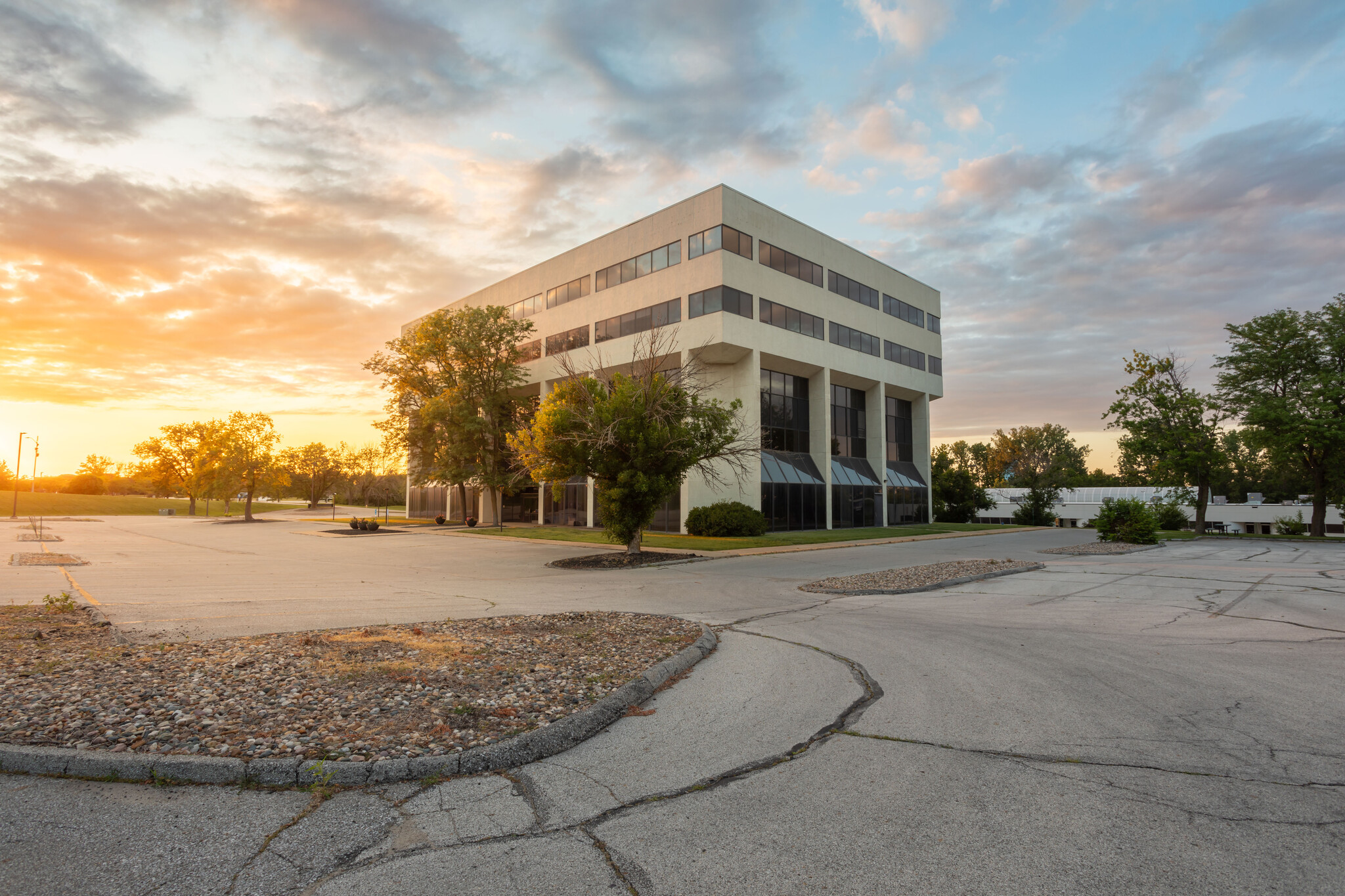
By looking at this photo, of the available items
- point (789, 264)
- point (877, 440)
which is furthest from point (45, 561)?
point (877, 440)

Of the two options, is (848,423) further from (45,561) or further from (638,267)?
(45,561)

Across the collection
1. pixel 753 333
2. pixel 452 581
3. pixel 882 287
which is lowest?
pixel 452 581

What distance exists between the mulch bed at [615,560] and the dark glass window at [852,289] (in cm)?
2439

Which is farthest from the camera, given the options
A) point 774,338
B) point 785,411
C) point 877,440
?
point 877,440

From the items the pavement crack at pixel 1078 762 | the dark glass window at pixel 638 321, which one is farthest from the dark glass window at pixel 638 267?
the pavement crack at pixel 1078 762

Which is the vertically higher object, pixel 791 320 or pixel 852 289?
pixel 852 289

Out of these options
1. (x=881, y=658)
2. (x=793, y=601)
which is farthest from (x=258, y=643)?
(x=793, y=601)

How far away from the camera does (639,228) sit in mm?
36906

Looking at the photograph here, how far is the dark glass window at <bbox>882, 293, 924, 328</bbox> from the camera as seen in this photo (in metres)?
45.8

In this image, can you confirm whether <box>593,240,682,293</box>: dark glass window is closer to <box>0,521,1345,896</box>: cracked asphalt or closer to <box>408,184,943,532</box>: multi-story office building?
<box>408,184,943,532</box>: multi-story office building

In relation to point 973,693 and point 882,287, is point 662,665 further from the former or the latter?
point 882,287

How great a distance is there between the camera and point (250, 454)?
5625 centimetres

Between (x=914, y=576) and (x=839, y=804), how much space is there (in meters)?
12.9

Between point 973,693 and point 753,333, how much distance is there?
2894 cm
